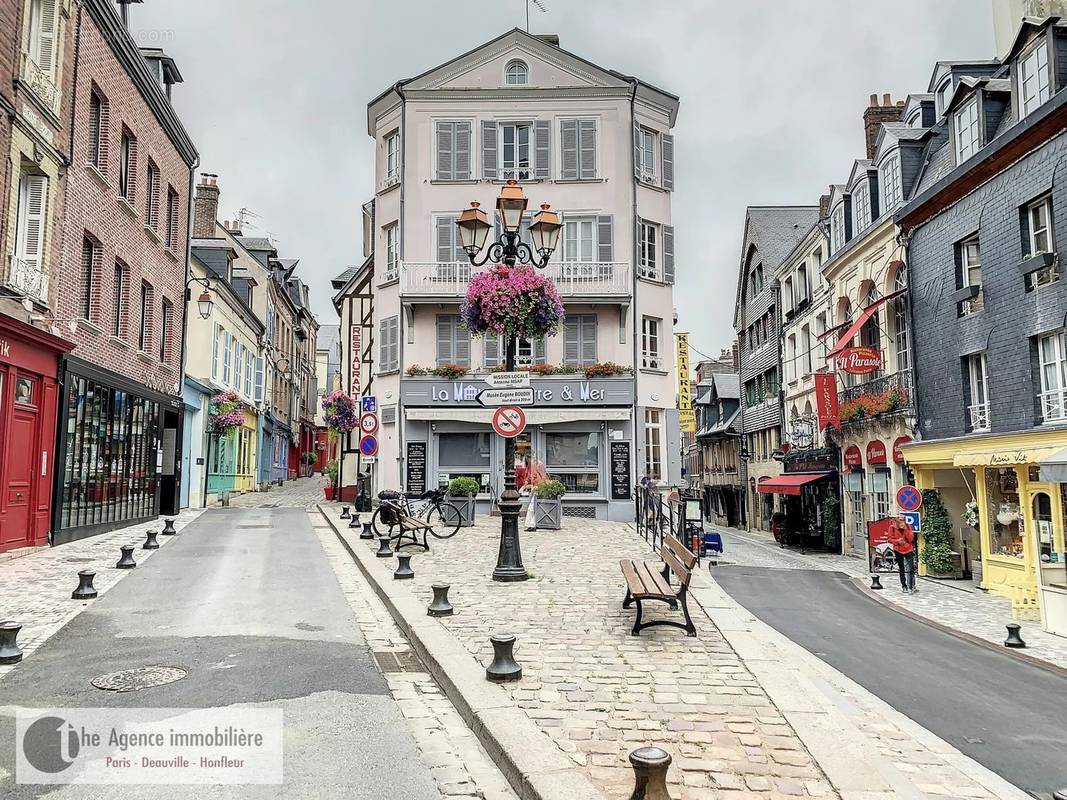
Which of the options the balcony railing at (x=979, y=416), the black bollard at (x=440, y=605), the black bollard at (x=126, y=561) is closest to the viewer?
the black bollard at (x=440, y=605)

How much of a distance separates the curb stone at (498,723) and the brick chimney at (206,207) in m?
29.8

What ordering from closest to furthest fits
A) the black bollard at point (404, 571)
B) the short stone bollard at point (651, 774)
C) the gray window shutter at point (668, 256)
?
the short stone bollard at point (651, 774) < the black bollard at point (404, 571) < the gray window shutter at point (668, 256)

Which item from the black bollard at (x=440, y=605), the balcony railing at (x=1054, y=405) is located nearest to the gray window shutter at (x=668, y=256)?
the balcony railing at (x=1054, y=405)

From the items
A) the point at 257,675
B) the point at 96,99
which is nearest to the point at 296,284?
the point at 96,99

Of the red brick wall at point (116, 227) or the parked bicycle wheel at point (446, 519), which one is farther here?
the parked bicycle wheel at point (446, 519)

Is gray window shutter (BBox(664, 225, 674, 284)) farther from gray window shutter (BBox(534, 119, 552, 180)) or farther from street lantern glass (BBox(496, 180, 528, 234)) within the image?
street lantern glass (BBox(496, 180, 528, 234))

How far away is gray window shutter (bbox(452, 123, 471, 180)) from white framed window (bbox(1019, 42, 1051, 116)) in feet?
48.6

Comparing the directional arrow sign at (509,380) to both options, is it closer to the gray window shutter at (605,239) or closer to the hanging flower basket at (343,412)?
the gray window shutter at (605,239)

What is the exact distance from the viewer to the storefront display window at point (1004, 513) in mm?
15531

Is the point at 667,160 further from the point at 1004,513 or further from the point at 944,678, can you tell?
the point at 944,678

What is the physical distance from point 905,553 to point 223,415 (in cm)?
2054

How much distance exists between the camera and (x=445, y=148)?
25.0m

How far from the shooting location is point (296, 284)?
5022cm

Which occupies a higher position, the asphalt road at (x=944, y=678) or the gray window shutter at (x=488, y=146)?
the gray window shutter at (x=488, y=146)
